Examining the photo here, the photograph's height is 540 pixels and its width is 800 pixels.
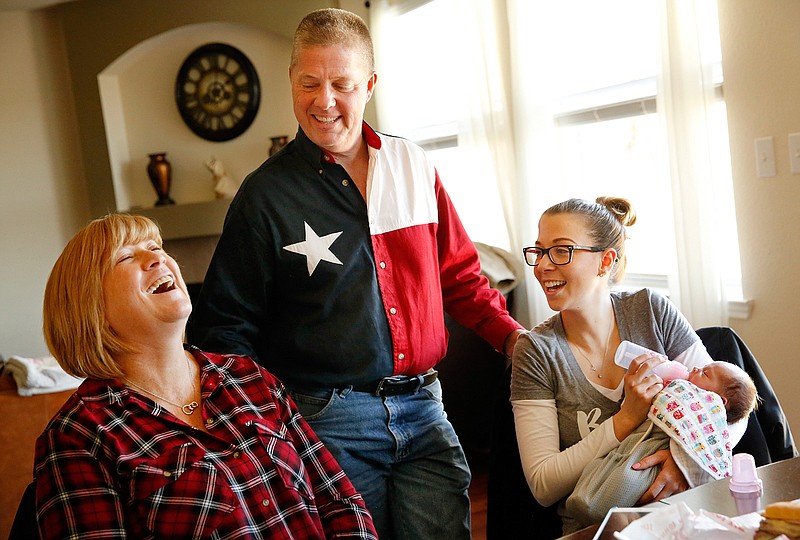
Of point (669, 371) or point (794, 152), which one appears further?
point (794, 152)

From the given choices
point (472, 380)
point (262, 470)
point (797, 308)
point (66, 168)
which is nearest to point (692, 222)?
point (797, 308)

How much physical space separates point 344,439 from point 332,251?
1.33ft

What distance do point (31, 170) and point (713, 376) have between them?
18.7 ft

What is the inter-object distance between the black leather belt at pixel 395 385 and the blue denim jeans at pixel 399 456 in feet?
0.04

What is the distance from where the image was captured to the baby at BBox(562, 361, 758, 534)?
1.53 meters

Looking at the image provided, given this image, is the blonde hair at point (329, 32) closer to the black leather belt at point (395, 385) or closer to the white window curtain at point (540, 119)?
the black leather belt at point (395, 385)

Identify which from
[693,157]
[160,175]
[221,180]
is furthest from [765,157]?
[160,175]

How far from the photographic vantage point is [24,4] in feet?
19.5

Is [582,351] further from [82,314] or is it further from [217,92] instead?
[217,92]

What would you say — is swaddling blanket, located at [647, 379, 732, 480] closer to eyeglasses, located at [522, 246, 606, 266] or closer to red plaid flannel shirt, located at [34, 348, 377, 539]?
eyeglasses, located at [522, 246, 606, 266]

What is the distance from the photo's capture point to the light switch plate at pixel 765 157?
8.54 ft

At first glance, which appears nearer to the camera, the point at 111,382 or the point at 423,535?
the point at 111,382

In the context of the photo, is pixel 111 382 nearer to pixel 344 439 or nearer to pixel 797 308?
pixel 344 439

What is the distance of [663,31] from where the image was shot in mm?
2898
